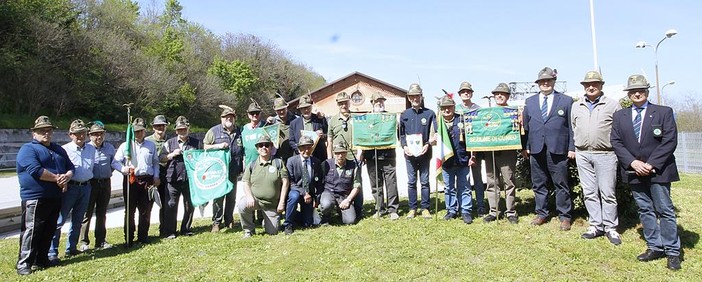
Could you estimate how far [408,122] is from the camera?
8.12 metres

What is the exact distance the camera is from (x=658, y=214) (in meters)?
5.37

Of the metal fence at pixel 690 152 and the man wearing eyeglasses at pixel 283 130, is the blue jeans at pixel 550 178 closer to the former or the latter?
the man wearing eyeglasses at pixel 283 130

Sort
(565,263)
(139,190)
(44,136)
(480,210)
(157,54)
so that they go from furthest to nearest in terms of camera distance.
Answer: (157,54), (480,210), (139,190), (44,136), (565,263)

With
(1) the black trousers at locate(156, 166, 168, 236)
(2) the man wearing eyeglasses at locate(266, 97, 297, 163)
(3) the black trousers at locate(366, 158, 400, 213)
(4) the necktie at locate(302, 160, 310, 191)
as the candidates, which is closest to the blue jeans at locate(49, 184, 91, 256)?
(1) the black trousers at locate(156, 166, 168, 236)

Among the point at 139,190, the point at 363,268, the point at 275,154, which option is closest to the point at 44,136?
the point at 139,190

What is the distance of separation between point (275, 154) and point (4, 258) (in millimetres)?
4353

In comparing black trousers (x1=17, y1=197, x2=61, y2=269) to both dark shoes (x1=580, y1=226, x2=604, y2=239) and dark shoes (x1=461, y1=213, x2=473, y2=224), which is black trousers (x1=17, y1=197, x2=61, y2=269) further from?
dark shoes (x1=580, y1=226, x2=604, y2=239)

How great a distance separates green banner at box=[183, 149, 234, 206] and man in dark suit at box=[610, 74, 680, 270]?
6.03 m

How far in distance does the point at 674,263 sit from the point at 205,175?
6.80 metres

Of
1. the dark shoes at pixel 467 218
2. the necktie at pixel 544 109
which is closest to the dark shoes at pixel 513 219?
the dark shoes at pixel 467 218

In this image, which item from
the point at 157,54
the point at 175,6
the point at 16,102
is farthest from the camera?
the point at 175,6

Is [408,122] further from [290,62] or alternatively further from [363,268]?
[290,62]

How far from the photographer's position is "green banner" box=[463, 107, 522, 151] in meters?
7.23

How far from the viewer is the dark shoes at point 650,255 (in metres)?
5.42
